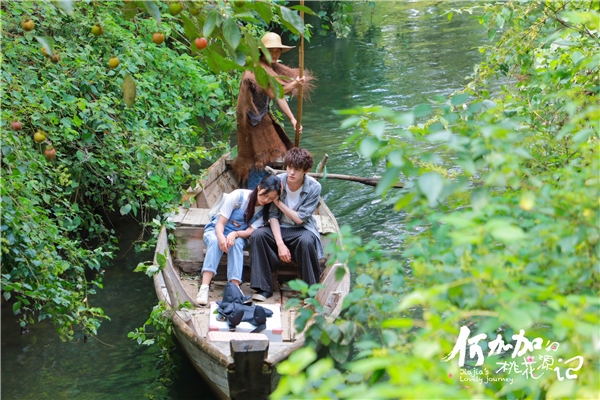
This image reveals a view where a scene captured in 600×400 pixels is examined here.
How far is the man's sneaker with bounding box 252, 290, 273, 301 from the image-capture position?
480 centimetres

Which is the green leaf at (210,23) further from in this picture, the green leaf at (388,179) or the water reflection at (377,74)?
the water reflection at (377,74)

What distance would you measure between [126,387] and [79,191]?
75.9 inches

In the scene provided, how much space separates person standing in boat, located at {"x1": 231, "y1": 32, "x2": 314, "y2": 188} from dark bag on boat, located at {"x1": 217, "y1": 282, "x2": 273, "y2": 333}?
1.69 meters

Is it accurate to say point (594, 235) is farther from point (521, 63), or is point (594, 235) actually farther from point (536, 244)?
point (521, 63)

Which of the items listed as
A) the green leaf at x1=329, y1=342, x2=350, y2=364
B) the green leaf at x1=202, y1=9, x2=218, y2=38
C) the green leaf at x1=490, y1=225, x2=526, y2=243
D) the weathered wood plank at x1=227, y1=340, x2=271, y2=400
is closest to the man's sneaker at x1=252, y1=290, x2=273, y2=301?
the weathered wood plank at x1=227, y1=340, x2=271, y2=400

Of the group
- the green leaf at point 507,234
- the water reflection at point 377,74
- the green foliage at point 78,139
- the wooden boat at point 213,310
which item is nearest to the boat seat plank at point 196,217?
the wooden boat at point 213,310

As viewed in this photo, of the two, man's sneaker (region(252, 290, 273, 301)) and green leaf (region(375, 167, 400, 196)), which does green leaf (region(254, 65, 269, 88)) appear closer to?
Answer: green leaf (region(375, 167, 400, 196))

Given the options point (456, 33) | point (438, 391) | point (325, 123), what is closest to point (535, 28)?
point (438, 391)

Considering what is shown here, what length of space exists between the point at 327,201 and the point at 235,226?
2886mm

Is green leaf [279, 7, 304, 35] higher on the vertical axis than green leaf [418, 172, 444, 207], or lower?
higher

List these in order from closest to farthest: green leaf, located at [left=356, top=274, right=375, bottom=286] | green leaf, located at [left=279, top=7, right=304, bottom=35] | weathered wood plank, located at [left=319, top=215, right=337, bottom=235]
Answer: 1. green leaf, located at [left=356, top=274, right=375, bottom=286]
2. green leaf, located at [left=279, top=7, right=304, bottom=35]
3. weathered wood plank, located at [left=319, top=215, right=337, bottom=235]

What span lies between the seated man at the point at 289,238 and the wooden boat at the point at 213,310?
0.15 metres

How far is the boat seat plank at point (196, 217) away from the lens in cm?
525

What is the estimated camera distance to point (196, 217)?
5.35m
